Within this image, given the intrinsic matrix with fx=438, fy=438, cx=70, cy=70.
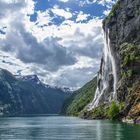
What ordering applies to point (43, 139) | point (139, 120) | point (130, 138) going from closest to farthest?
point (130, 138), point (43, 139), point (139, 120)

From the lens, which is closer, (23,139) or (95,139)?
(95,139)

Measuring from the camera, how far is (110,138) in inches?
4675

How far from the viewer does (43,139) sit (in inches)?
4924

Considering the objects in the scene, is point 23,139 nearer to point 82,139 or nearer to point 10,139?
point 10,139

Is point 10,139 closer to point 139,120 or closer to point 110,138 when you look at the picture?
point 110,138

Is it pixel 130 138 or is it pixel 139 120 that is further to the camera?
pixel 139 120

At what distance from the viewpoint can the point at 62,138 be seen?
415 feet

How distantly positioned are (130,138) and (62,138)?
20755 millimetres

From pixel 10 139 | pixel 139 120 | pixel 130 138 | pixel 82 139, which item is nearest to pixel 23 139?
pixel 10 139

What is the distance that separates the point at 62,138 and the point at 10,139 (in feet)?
51.4

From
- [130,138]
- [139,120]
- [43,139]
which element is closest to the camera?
[130,138]

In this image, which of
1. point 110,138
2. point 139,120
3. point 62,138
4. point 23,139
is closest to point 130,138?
point 110,138

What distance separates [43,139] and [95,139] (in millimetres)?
16301

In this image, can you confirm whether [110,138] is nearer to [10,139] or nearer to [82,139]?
[82,139]
